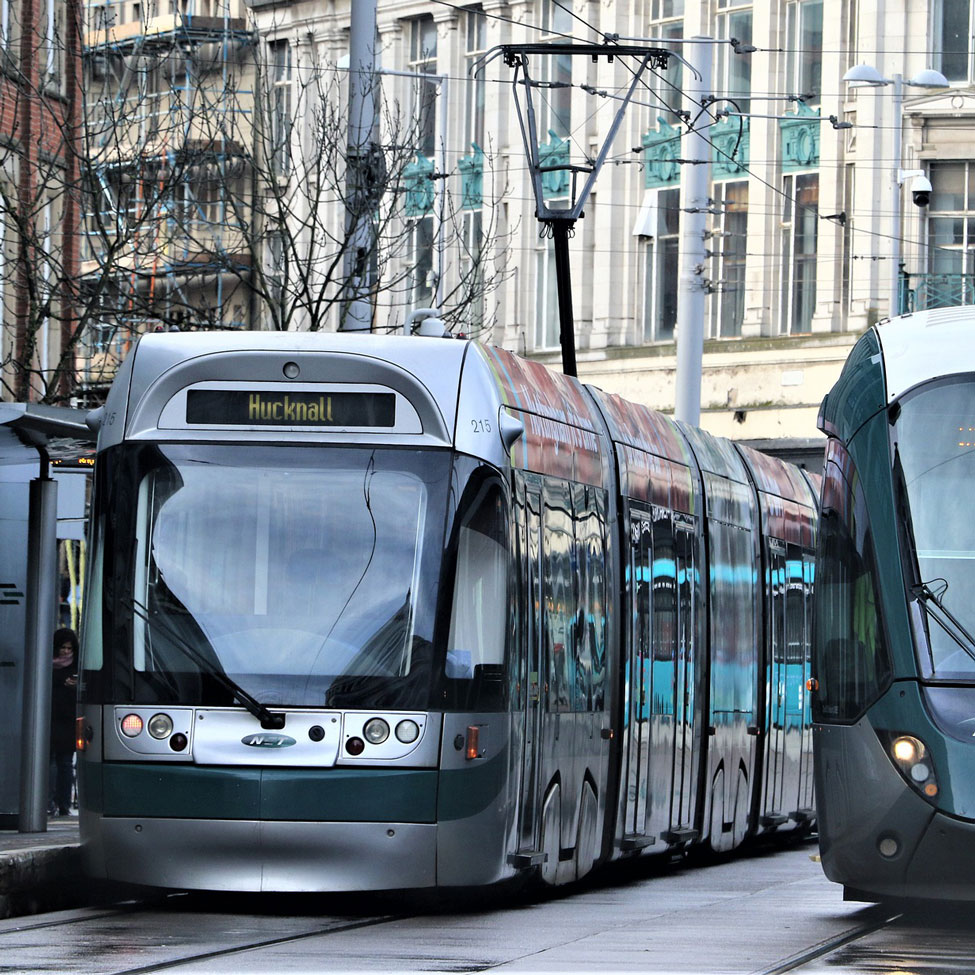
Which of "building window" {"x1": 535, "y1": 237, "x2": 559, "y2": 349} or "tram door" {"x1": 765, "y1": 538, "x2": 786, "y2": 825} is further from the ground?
"building window" {"x1": 535, "y1": 237, "x2": 559, "y2": 349}

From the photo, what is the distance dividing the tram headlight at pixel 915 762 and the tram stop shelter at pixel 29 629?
5358 millimetres

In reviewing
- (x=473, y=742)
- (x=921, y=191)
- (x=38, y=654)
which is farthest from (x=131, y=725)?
(x=921, y=191)

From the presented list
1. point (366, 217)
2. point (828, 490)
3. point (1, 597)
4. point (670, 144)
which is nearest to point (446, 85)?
point (670, 144)

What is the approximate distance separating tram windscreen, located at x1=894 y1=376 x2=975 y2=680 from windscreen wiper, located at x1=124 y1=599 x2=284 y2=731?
300 cm

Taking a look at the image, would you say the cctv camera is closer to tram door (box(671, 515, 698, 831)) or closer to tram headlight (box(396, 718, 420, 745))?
tram door (box(671, 515, 698, 831))

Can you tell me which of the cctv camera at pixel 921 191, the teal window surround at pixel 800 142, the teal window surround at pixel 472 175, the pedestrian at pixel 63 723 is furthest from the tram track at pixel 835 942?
the teal window surround at pixel 472 175

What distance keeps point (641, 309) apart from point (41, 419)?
132ft

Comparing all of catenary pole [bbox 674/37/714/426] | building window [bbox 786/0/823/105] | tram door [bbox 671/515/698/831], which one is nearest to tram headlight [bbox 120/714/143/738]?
tram door [bbox 671/515/698/831]

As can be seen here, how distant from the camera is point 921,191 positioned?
4572 centimetres

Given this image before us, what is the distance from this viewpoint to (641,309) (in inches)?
2120

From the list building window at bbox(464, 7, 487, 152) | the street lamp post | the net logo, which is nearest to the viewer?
the net logo

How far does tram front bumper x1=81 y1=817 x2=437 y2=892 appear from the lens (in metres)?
12.1

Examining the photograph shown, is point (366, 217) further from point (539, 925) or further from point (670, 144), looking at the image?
point (670, 144)

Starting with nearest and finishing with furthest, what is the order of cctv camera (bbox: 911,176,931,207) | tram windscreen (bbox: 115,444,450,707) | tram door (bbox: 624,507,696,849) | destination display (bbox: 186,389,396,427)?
tram windscreen (bbox: 115,444,450,707) → destination display (bbox: 186,389,396,427) → tram door (bbox: 624,507,696,849) → cctv camera (bbox: 911,176,931,207)
